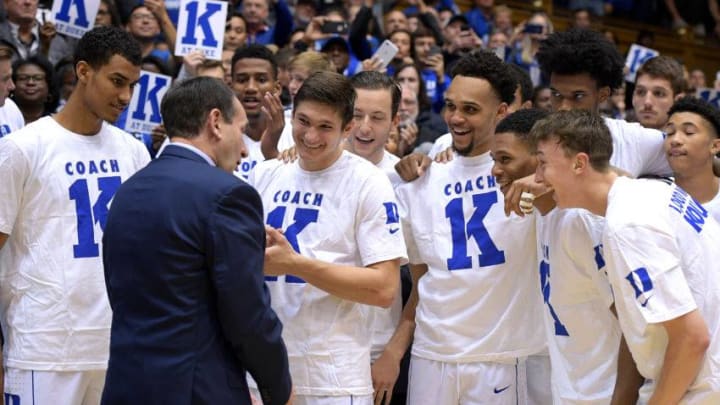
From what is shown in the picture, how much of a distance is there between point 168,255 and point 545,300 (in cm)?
188

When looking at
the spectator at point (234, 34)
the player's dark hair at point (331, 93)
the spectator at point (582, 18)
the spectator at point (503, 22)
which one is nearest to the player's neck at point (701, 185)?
the player's dark hair at point (331, 93)

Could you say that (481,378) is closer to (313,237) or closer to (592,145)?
(313,237)

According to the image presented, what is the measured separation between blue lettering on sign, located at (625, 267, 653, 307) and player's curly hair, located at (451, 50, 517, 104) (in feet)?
5.38

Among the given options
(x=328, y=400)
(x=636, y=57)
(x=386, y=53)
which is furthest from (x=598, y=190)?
(x=636, y=57)

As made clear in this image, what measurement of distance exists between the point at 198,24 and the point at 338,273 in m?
3.69

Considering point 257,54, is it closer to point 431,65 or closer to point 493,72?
point 493,72

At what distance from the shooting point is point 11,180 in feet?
14.6

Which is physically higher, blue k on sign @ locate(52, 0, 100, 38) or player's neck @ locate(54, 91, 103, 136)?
blue k on sign @ locate(52, 0, 100, 38)

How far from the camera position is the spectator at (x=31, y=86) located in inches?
261

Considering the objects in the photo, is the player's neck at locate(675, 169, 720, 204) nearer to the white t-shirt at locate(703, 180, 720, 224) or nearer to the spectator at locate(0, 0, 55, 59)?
the white t-shirt at locate(703, 180, 720, 224)

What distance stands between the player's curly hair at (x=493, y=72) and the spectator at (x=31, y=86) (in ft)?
10.3

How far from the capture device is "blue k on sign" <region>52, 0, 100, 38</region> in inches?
291

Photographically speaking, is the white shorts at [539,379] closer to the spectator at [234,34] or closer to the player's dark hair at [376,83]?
the player's dark hair at [376,83]

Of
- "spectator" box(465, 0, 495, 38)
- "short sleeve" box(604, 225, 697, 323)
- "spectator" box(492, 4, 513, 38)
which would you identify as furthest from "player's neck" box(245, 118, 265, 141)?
"spectator" box(465, 0, 495, 38)
